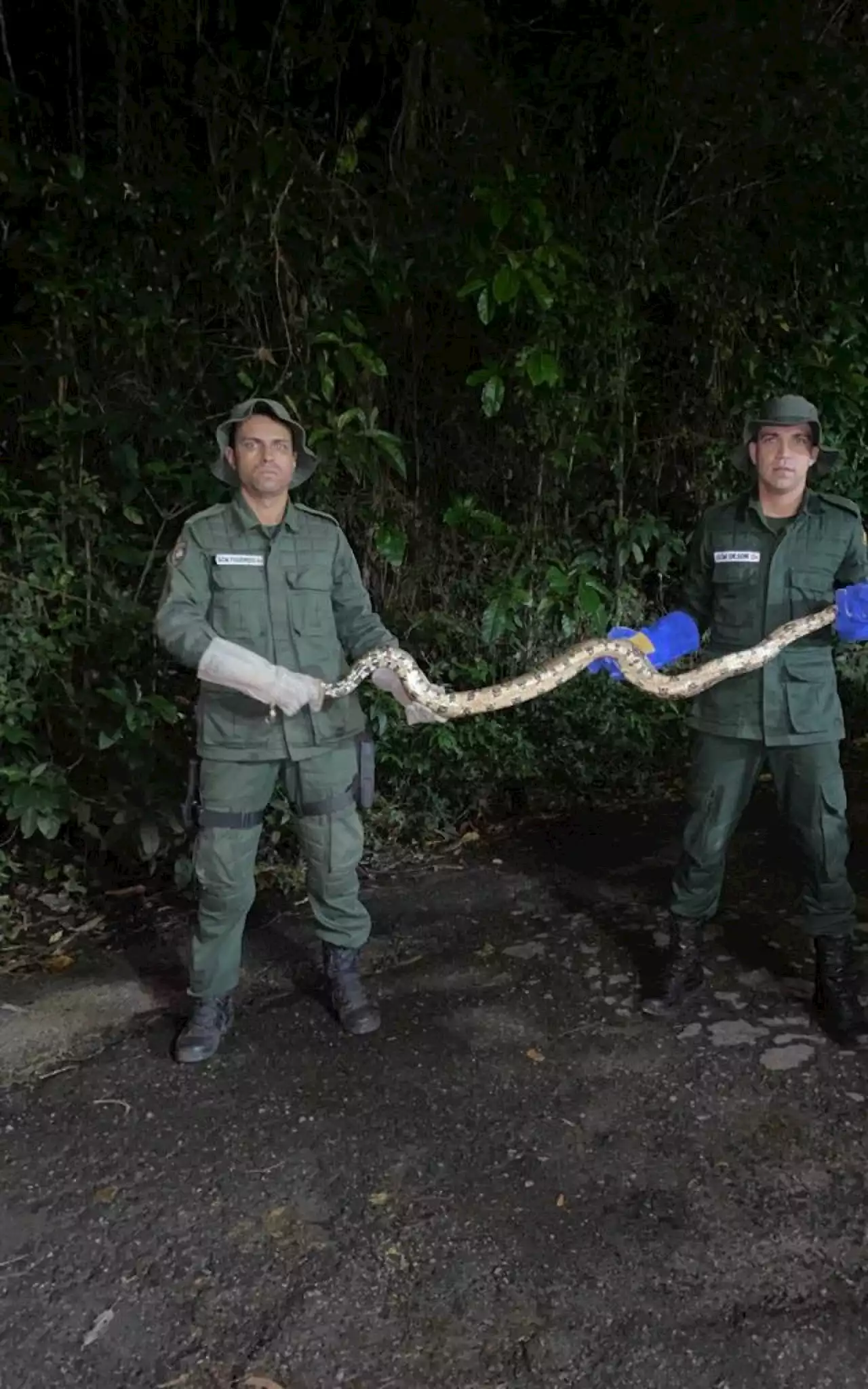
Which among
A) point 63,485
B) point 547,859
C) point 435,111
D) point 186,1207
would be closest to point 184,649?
point 186,1207

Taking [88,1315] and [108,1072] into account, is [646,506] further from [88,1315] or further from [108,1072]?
[88,1315]

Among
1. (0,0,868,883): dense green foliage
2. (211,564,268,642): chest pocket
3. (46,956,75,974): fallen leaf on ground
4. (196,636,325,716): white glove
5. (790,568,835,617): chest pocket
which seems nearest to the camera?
(196,636,325,716): white glove

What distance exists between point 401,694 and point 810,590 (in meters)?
1.42

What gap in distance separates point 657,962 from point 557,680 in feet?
4.07

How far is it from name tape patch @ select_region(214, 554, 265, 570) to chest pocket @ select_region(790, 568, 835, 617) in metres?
1.78

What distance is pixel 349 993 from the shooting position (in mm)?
3582

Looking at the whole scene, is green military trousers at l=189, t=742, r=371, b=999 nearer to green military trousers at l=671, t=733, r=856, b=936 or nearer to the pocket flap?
the pocket flap

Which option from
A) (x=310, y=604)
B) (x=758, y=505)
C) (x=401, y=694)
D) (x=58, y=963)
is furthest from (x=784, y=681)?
(x=58, y=963)

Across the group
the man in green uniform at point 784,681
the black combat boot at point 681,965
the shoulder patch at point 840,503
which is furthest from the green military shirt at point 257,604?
the shoulder patch at point 840,503

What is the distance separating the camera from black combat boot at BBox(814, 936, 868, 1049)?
340 cm

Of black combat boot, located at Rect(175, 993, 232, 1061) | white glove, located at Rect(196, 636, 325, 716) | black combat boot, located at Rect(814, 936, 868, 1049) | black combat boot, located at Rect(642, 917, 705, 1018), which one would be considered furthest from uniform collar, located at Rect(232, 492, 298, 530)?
black combat boot, located at Rect(814, 936, 868, 1049)

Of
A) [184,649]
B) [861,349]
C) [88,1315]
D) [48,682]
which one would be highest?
[861,349]

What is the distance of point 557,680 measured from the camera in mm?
3547

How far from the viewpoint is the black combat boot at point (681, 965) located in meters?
3.61
